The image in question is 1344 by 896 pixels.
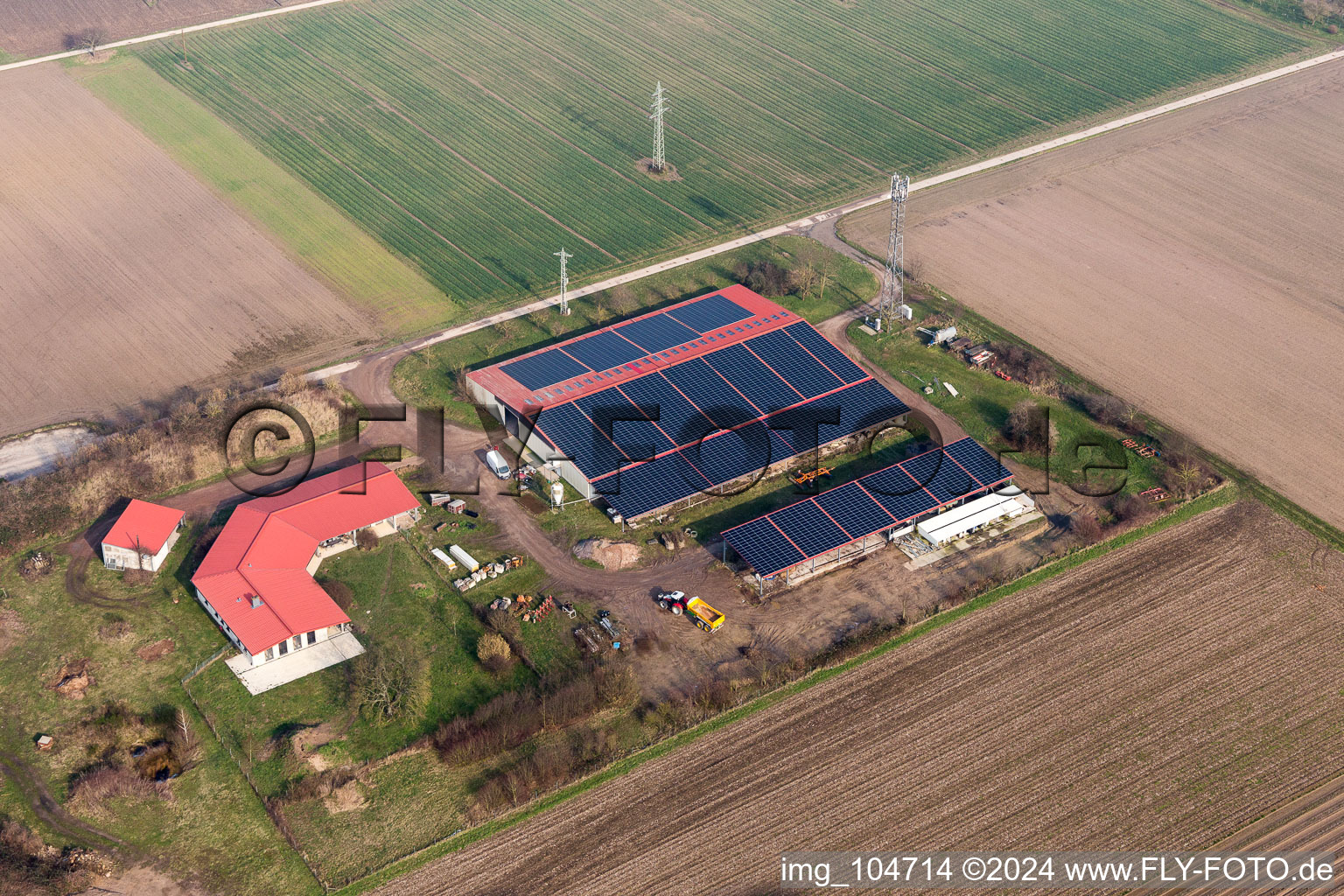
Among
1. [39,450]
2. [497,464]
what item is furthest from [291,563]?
[39,450]

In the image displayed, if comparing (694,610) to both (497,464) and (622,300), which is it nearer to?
(497,464)

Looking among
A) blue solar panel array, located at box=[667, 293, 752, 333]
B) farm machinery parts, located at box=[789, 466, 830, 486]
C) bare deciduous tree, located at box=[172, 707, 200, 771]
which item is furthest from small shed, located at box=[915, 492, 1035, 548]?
bare deciduous tree, located at box=[172, 707, 200, 771]

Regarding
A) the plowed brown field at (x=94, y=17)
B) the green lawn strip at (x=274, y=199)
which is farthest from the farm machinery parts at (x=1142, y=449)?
the plowed brown field at (x=94, y=17)

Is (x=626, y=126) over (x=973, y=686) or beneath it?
over

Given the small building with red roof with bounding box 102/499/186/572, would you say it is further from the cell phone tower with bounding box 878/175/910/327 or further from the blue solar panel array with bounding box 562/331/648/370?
the cell phone tower with bounding box 878/175/910/327

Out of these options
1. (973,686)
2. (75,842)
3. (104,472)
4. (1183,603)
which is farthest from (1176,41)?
(75,842)

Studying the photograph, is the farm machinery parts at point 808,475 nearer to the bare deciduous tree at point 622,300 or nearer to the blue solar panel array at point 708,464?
the blue solar panel array at point 708,464

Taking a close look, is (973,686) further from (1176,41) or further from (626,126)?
(1176,41)
